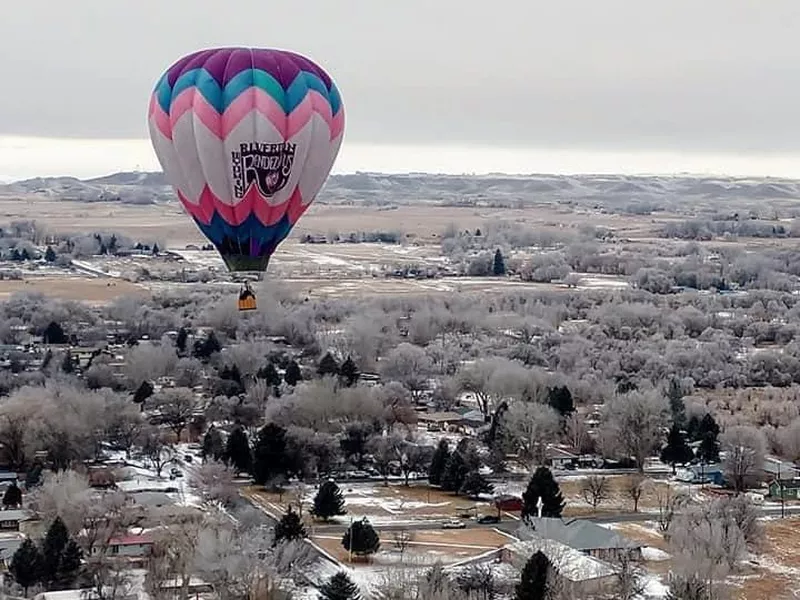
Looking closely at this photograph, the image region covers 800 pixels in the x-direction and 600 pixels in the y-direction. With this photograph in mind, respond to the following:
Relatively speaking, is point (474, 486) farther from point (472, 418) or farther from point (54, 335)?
point (54, 335)

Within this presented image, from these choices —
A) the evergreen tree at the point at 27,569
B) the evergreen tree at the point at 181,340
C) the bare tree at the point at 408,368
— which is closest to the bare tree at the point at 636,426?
the bare tree at the point at 408,368

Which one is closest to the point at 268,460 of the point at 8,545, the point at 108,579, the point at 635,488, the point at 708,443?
the point at 8,545

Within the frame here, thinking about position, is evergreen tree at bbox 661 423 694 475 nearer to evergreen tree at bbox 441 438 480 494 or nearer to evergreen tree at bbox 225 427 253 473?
evergreen tree at bbox 441 438 480 494

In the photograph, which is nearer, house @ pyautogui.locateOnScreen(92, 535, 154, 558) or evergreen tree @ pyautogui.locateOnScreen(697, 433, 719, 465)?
house @ pyautogui.locateOnScreen(92, 535, 154, 558)

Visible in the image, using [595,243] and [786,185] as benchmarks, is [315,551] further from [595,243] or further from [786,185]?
[786,185]

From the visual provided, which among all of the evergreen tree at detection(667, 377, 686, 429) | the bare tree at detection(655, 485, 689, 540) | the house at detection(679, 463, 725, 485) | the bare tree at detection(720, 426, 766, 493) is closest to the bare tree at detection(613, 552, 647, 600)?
the bare tree at detection(655, 485, 689, 540)

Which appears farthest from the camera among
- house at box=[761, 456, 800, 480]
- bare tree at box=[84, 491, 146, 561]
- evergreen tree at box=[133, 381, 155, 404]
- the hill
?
the hill

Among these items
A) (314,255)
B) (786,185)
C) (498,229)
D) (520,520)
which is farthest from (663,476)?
(786,185)
